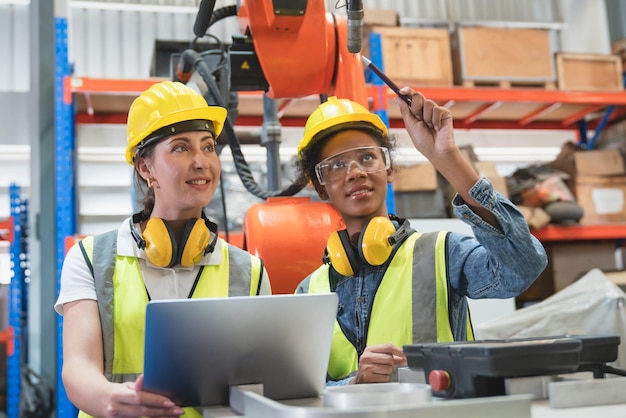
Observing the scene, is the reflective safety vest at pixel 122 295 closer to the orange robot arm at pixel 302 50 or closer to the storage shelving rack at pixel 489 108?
the orange robot arm at pixel 302 50

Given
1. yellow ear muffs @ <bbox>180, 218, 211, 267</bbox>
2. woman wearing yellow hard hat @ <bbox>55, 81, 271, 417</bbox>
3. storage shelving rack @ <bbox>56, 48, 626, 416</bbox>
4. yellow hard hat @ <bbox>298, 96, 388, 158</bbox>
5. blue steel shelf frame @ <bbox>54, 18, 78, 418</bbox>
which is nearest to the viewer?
woman wearing yellow hard hat @ <bbox>55, 81, 271, 417</bbox>

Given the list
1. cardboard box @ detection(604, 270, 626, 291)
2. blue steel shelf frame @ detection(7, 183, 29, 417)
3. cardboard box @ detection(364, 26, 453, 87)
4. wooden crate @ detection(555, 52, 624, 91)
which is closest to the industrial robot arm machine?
cardboard box @ detection(364, 26, 453, 87)

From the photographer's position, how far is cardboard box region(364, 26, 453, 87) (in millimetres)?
5570

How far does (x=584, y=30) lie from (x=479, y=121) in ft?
7.05

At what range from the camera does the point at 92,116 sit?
5.78m

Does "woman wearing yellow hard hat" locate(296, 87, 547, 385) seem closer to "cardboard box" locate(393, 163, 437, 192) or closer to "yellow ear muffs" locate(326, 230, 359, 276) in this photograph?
"yellow ear muffs" locate(326, 230, 359, 276)

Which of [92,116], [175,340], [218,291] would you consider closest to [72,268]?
[218,291]

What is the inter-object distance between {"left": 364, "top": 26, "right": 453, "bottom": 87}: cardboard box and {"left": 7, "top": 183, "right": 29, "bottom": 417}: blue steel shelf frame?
3266 millimetres

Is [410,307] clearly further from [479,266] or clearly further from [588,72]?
[588,72]

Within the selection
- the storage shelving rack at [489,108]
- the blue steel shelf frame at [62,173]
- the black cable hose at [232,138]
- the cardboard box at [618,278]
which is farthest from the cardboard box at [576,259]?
the blue steel shelf frame at [62,173]

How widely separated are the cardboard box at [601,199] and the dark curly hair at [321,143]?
13.0ft

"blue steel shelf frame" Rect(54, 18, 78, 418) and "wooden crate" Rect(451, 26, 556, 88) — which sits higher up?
"wooden crate" Rect(451, 26, 556, 88)

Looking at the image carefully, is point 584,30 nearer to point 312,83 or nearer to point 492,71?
point 492,71

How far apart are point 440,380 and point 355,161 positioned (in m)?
1.15
